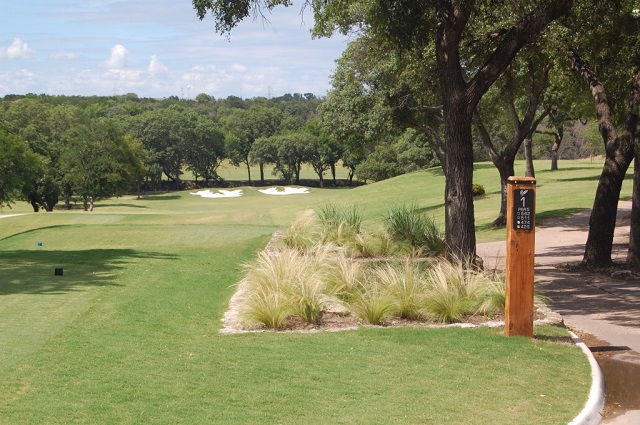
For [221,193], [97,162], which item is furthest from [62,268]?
[221,193]

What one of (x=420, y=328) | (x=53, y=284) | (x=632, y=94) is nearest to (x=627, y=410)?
(x=420, y=328)

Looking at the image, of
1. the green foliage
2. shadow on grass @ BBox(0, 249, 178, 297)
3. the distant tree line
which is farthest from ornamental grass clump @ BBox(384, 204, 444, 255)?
the distant tree line

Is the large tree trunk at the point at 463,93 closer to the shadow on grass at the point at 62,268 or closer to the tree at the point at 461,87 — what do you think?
the tree at the point at 461,87

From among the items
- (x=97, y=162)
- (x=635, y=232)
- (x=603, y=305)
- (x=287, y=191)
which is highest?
(x=97, y=162)

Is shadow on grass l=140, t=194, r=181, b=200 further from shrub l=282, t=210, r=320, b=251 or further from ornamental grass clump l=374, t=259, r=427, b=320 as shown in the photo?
ornamental grass clump l=374, t=259, r=427, b=320

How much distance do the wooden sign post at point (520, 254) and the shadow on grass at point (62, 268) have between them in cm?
683

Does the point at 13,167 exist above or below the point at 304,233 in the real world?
above

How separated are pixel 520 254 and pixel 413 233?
9.23m

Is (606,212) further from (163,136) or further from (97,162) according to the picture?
(163,136)

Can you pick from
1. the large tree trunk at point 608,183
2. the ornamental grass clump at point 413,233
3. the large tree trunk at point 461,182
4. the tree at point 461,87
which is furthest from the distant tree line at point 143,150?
the large tree trunk at point 461,182

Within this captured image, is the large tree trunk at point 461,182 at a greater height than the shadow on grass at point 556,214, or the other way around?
the large tree trunk at point 461,182

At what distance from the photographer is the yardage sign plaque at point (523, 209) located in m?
9.57

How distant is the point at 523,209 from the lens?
9586 millimetres

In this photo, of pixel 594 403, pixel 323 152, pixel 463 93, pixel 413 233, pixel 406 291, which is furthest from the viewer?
pixel 323 152
